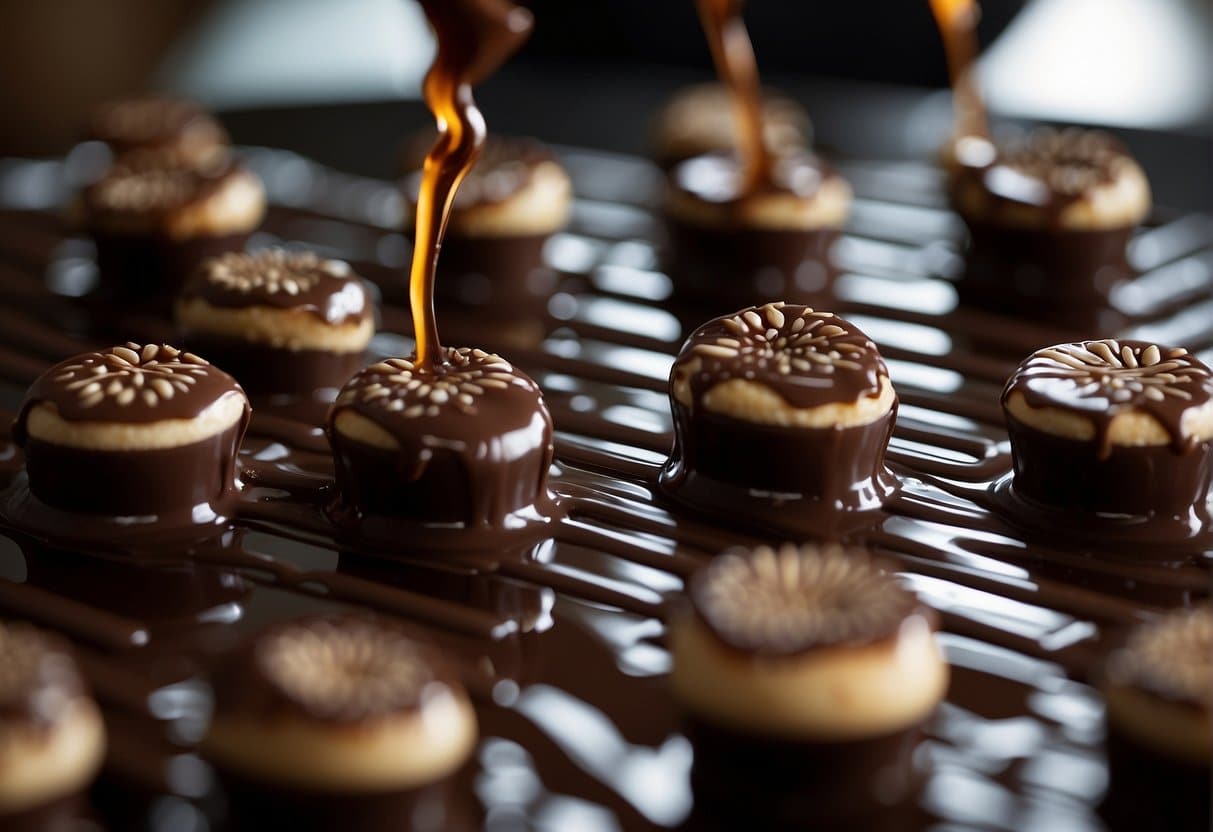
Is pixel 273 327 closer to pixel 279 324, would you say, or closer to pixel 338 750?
pixel 279 324

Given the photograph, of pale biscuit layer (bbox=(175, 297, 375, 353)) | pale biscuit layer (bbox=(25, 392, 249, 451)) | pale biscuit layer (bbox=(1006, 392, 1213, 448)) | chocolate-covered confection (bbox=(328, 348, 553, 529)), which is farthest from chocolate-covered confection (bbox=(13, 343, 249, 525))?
pale biscuit layer (bbox=(1006, 392, 1213, 448))

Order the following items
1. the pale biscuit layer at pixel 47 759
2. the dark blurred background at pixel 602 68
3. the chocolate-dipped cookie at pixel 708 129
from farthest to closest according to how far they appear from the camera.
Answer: the dark blurred background at pixel 602 68 → the chocolate-dipped cookie at pixel 708 129 → the pale biscuit layer at pixel 47 759

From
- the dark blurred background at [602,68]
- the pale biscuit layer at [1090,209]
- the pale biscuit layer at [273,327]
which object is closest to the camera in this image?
the pale biscuit layer at [273,327]

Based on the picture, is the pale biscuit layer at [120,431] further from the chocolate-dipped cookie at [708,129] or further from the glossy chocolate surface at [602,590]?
the chocolate-dipped cookie at [708,129]

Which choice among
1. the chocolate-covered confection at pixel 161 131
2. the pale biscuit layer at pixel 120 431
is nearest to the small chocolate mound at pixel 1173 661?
the pale biscuit layer at pixel 120 431

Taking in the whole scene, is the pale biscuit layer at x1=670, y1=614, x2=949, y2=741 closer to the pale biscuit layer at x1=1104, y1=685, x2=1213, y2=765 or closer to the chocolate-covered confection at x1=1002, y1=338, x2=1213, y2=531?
the pale biscuit layer at x1=1104, y1=685, x2=1213, y2=765

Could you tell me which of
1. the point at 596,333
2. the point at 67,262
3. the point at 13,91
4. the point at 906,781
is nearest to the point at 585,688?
the point at 906,781
